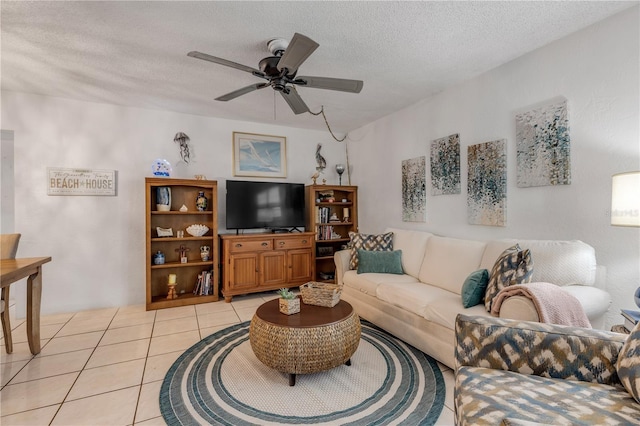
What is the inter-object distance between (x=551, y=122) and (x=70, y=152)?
193 inches

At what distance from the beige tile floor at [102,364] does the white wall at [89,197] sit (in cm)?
35

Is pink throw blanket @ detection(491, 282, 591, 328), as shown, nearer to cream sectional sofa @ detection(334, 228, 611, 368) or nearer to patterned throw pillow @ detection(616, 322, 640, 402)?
cream sectional sofa @ detection(334, 228, 611, 368)

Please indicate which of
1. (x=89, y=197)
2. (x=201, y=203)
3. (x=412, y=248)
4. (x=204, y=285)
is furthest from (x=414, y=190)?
(x=89, y=197)

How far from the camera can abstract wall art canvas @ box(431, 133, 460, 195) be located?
3.09 metres

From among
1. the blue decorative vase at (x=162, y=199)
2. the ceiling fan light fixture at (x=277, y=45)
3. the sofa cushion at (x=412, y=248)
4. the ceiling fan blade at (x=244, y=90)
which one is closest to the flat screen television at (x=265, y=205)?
the blue decorative vase at (x=162, y=199)

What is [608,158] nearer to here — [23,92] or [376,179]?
[376,179]

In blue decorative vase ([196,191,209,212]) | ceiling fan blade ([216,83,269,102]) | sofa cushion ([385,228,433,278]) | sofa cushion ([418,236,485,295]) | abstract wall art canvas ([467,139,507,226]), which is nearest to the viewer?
ceiling fan blade ([216,83,269,102])

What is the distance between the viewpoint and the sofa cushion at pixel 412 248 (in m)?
3.08

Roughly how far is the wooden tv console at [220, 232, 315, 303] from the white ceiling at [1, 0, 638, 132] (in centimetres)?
181

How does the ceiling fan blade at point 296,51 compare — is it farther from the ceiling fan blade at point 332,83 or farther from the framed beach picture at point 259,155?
the framed beach picture at point 259,155

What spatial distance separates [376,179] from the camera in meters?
4.34

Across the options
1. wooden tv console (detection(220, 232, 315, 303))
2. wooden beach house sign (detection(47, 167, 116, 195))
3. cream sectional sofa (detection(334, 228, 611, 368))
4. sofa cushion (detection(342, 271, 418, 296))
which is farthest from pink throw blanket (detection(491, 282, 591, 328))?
wooden beach house sign (detection(47, 167, 116, 195))

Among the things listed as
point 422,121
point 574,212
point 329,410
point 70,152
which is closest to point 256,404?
point 329,410

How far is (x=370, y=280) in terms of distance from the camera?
295cm
